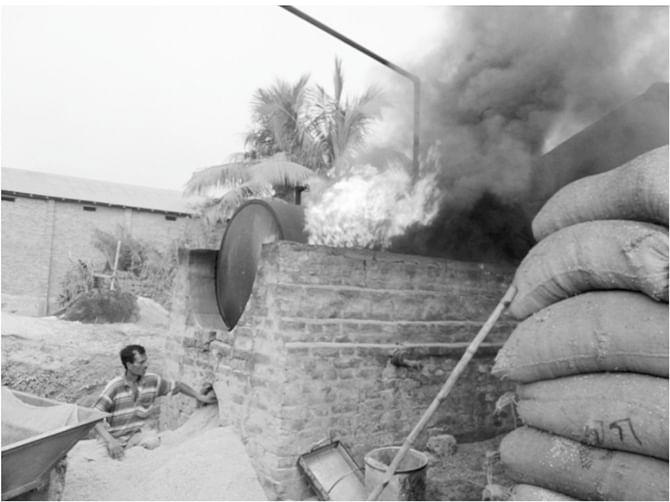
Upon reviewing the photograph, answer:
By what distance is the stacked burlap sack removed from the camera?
2758 millimetres

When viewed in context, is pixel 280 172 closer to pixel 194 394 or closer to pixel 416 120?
pixel 416 120

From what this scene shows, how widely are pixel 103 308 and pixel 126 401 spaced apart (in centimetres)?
980

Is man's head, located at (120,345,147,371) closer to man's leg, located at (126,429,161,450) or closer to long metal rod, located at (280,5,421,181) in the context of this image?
man's leg, located at (126,429,161,450)

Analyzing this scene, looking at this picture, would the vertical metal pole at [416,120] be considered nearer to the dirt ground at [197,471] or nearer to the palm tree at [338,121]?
the dirt ground at [197,471]

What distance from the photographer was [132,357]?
197 inches

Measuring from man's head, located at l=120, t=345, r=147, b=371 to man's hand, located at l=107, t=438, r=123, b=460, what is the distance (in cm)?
72

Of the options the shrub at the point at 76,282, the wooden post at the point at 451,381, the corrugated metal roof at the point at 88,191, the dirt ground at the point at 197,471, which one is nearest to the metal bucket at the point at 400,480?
the wooden post at the point at 451,381

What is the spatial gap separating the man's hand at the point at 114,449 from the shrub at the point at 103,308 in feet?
32.8

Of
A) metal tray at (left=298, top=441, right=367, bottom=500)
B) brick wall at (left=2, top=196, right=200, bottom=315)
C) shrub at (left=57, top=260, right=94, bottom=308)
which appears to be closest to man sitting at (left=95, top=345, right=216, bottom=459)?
metal tray at (left=298, top=441, right=367, bottom=500)

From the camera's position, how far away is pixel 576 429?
121 inches

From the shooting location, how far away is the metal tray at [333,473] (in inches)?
176

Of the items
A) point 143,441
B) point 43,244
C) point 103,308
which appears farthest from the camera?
point 43,244

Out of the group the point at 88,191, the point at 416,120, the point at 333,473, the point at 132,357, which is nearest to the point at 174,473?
the point at 132,357

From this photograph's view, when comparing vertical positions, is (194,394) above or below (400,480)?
above
